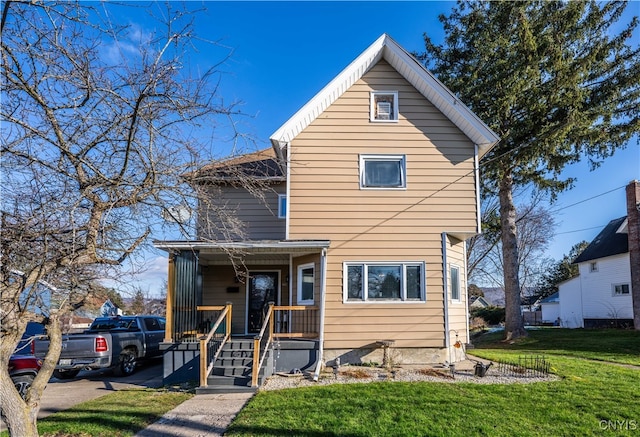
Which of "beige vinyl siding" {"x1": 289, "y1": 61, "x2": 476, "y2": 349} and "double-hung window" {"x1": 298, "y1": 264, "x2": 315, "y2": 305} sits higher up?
"beige vinyl siding" {"x1": 289, "y1": 61, "x2": 476, "y2": 349}

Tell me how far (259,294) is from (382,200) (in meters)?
5.06

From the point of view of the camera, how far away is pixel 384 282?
1067 cm

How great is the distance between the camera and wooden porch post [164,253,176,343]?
9.58 m

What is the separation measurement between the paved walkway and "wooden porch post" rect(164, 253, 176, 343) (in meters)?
2.00

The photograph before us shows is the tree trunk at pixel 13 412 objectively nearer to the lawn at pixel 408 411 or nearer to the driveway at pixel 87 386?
the lawn at pixel 408 411

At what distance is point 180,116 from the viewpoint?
540cm

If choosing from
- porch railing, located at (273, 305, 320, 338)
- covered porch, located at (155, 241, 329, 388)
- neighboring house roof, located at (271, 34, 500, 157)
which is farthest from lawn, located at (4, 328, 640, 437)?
neighboring house roof, located at (271, 34, 500, 157)

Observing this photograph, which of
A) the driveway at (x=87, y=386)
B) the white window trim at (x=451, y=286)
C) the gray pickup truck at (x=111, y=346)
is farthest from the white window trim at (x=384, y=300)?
the gray pickup truck at (x=111, y=346)

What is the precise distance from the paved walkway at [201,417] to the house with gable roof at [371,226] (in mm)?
2063

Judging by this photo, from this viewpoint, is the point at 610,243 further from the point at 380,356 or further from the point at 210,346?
the point at 210,346

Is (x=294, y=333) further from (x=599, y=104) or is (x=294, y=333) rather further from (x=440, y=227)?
(x=599, y=104)

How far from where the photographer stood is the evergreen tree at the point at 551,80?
15570 millimetres

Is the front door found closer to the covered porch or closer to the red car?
the covered porch

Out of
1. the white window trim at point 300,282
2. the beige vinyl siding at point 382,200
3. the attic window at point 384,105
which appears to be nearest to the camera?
the beige vinyl siding at point 382,200
